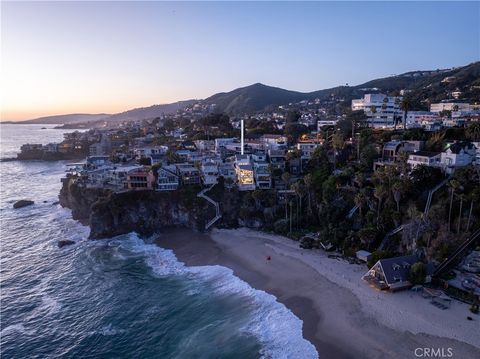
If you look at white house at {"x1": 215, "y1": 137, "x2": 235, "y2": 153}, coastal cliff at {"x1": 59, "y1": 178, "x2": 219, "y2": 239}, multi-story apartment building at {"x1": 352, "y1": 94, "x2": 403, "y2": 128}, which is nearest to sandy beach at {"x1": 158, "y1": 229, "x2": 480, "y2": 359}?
coastal cliff at {"x1": 59, "y1": 178, "x2": 219, "y2": 239}

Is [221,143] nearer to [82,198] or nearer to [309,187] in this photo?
[82,198]

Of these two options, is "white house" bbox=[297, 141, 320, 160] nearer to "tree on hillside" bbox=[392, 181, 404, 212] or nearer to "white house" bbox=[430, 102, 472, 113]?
"tree on hillside" bbox=[392, 181, 404, 212]

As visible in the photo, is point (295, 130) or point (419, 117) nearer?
point (419, 117)

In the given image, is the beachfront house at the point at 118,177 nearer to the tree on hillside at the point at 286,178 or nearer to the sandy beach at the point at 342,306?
the sandy beach at the point at 342,306

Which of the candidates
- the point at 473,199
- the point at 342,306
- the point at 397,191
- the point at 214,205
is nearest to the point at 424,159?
the point at 397,191

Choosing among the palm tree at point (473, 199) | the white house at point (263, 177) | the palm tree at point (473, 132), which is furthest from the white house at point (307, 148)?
the palm tree at point (473, 199)

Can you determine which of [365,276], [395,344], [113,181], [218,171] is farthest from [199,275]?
[113,181]
